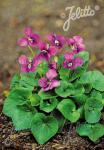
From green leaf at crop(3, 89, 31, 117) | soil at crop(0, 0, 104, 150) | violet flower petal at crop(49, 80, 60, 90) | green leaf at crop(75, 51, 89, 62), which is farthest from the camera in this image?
soil at crop(0, 0, 104, 150)

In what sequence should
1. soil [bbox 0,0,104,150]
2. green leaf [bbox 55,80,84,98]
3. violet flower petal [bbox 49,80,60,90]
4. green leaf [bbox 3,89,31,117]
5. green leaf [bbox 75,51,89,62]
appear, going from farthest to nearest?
soil [bbox 0,0,104,150]
green leaf [bbox 75,51,89,62]
green leaf [bbox 3,89,31,117]
green leaf [bbox 55,80,84,98]
violet flower petal [bbox 49,80,60,90]

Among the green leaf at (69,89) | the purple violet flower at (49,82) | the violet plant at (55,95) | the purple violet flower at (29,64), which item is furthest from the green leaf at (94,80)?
the purple violet flower at (29,64)

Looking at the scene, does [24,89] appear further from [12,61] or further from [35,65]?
[12,61]

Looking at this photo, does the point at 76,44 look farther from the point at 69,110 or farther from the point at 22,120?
the point at 22,120

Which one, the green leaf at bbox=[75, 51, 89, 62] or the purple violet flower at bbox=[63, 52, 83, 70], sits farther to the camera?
the green leaf at bbox=[75, 51, 89, 62]

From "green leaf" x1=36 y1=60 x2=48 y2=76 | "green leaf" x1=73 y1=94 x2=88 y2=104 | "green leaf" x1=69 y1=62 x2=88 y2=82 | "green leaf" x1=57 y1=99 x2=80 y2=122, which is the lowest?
"green leaf" x1=57 y1=99 x2=80 y2=122

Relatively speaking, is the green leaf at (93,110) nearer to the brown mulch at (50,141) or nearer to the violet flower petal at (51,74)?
the brown mulch at (50,141)

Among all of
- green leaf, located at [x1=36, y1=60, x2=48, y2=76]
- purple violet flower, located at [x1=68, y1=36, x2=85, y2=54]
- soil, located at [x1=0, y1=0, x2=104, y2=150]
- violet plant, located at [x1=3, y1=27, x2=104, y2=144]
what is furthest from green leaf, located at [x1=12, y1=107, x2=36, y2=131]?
soil, located at [x1=0, y1=0, x2=104, y2=150]

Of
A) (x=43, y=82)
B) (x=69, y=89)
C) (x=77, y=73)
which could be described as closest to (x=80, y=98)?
(x=69, y=89)

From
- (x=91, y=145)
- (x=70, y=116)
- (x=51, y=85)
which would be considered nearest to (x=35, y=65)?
(x=51, y=85)

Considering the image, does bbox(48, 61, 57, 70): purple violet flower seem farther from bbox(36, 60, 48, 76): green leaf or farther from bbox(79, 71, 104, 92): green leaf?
bbox(79, 71, 104, 92): green leaf
